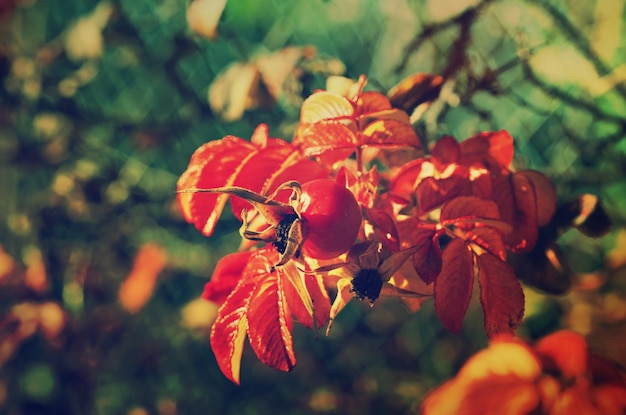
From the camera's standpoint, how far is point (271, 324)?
0.36 m

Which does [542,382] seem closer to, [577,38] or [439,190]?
[439,190]

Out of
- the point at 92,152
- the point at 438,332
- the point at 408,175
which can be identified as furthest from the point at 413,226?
the point at 92,152

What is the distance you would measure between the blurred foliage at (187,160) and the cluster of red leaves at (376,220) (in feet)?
0.27

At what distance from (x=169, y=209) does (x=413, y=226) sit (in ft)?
1.14

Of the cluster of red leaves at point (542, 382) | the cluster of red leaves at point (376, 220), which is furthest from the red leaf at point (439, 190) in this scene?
the cluster of red leaves at point (542, 382)

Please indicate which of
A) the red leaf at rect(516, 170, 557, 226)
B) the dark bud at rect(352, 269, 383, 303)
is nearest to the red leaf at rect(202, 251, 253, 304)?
the dark bud at rect(352, 269, 383, 303)

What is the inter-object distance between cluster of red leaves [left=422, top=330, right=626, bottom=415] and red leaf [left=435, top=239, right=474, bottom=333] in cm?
5

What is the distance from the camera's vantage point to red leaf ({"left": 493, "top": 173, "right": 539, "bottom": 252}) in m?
0.37

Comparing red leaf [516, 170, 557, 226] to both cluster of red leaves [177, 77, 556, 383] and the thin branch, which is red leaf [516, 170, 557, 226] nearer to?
cluster of red leaves [177, 77, 556, 383]

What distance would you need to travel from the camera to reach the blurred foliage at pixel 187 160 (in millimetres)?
438

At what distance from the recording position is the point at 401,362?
506mm

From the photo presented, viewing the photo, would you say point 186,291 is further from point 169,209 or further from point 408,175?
point 408,175

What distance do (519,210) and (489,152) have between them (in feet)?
0.17

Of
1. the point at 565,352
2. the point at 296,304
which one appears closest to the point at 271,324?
the point at 296,304
